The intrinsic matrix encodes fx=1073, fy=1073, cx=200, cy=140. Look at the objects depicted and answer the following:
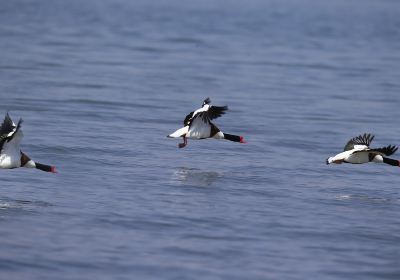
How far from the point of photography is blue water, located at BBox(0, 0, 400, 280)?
55.0 feet

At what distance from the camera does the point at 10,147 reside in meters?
19.8

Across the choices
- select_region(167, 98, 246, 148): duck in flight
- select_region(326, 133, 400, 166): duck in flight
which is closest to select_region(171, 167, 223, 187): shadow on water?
select_region(167, 98, 246, 148): duck in flight

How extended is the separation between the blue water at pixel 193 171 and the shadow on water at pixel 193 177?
3 cm

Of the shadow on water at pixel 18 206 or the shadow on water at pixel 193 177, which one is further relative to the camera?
the shadow on water at pixel 193 177

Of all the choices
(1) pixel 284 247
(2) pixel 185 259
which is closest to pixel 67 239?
(2) pixel 185 259

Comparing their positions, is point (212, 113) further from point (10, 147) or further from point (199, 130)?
point (10, 147)

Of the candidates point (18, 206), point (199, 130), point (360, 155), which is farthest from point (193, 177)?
point (18, 206)

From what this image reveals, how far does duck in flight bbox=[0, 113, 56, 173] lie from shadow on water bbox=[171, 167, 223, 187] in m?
3.33

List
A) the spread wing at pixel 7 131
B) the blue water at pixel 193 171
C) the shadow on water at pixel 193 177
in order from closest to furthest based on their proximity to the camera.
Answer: the blue water at pixel 193 171 < the spread wing at pixel 7 131 < the shadow on water at pixel 193 177

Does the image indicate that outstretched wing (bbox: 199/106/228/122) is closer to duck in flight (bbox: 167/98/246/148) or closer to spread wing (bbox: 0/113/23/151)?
duck in flight (bbox: 167/98/246/148)

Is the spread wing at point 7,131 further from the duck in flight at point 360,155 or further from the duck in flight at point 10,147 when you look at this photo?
the duck in flight at point 360,155

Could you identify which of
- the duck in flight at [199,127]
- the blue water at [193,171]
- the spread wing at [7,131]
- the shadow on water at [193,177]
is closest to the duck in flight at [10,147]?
the spread wing at [7,131]

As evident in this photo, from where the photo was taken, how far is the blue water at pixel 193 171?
16750mm

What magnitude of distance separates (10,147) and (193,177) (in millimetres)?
4548
